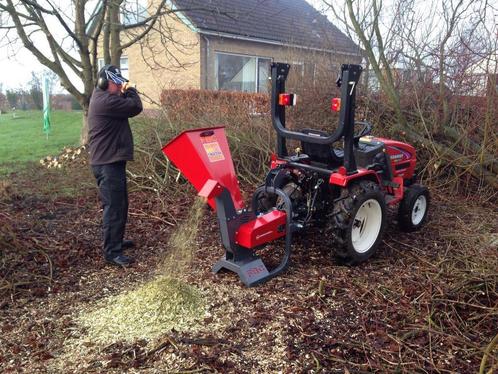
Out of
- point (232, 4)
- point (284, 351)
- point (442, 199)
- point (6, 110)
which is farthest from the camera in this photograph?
point (6, 110)

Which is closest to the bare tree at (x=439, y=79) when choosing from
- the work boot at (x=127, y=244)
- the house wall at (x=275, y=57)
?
the house wall at (x=275, y=57)

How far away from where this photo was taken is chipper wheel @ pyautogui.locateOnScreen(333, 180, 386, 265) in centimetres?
408

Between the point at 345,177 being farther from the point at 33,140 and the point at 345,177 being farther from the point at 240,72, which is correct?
the point at 240,72

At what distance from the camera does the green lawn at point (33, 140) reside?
34.2 ft

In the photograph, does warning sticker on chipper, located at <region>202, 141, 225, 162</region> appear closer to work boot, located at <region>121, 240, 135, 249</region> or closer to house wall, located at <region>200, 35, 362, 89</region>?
work boot, located at <region>121, 240, 135, 249</region>

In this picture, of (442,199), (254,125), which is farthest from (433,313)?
(254,125)

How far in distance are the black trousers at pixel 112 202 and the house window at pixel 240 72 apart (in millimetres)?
11787

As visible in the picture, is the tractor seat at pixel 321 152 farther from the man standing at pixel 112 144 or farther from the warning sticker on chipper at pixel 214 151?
the man standing at pixel 112 144

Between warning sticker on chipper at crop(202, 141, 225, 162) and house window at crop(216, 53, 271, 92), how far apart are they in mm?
12226

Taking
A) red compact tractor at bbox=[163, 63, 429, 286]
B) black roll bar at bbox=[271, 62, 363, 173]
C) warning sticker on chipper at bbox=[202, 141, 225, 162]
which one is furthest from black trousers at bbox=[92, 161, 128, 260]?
black roll bar at bbox=[271, 62, 363, 173]

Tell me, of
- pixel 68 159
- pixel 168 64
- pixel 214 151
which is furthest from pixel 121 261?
pixel 168 64

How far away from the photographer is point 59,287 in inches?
157

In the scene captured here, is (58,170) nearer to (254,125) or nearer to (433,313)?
(254,125)

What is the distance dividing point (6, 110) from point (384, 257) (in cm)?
2718
